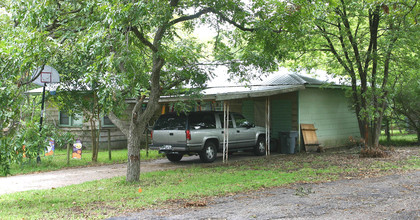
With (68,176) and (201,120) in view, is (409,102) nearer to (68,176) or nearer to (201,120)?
(201,120)

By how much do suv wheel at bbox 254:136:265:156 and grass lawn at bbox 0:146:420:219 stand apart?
212 centimetres

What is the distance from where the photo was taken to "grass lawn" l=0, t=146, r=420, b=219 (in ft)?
24.1

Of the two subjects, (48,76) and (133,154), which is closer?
(48,76)

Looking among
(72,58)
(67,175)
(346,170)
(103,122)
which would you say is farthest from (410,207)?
(103,122)

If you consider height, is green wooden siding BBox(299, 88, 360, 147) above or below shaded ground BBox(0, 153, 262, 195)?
above

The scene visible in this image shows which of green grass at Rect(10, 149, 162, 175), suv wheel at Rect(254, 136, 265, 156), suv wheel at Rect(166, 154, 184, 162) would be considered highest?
suv wheel at Rect(254, 136, 265, 156)

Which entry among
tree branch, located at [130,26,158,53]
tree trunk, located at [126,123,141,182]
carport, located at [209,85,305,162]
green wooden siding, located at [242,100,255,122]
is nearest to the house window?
carport, located at [209,85,305,162]

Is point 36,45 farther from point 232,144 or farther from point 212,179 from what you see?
point 232,144

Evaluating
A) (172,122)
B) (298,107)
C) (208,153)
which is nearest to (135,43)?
(172,122)

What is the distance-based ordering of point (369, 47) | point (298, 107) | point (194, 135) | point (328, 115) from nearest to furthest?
1. point (194, 135)
2. point (369, 47)
3. point (298, 107)
4. point (328, 115)

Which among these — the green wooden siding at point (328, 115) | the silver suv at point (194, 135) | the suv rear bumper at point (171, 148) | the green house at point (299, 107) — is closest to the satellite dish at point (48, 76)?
the silver suv at point (194, 135)

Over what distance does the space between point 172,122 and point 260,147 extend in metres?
4.38

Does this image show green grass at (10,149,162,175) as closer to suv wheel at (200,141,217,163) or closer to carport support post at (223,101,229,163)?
suv wheel at (200,141,217,163)

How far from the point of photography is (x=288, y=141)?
1678cm
